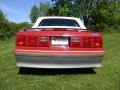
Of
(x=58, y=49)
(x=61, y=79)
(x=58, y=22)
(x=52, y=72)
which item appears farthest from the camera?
(x=58, y=22)

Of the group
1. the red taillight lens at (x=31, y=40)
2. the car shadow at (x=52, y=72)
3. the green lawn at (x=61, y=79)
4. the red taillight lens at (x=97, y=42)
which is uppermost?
the red taillight lens at (x=31, y=40)

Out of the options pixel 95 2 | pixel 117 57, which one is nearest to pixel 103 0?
pixel 95 2

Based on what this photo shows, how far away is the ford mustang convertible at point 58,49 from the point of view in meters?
8.79

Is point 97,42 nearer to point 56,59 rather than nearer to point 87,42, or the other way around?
point 87,42

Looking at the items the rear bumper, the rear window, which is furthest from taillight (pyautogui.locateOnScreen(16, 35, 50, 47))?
the rear window

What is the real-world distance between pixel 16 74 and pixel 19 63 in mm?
535

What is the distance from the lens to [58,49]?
8.83 metres

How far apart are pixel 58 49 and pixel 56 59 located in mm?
234

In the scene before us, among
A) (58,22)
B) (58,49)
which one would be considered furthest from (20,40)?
(58,22)

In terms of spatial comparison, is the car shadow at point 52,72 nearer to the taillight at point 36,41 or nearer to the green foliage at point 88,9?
the taillight at point 36,41

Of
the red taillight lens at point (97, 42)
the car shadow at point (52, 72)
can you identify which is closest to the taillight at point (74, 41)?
the red taillight lens at point (97, 42)

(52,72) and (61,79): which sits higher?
(61,79)

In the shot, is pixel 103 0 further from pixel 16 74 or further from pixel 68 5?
pixel 16 74

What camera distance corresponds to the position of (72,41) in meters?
8.91
